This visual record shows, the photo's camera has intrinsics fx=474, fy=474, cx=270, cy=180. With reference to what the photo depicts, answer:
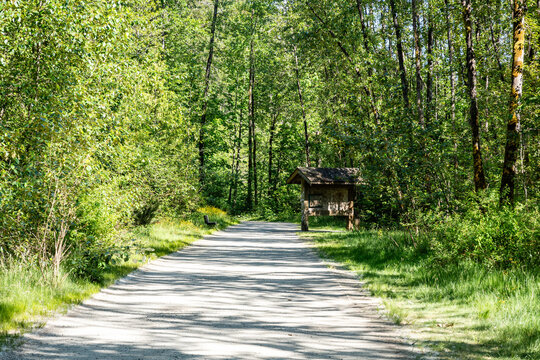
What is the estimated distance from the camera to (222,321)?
6516 mm

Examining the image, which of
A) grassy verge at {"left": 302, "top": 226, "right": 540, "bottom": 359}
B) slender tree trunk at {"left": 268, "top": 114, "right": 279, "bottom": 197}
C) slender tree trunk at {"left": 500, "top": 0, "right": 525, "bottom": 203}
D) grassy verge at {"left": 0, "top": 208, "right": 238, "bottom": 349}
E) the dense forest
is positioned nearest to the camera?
grassy verge at {"left": 302, "top": 226, "right": 540, "bottom": 359}

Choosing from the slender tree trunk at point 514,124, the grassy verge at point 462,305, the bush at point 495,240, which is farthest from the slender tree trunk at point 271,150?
the bush at point 495,240

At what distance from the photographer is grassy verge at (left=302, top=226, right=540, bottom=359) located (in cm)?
530

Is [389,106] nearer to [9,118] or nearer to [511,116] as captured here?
[511,116]

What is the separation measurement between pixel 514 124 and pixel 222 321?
29.2ft

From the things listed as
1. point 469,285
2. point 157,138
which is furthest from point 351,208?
point 469,285

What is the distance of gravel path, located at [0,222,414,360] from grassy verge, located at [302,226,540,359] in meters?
0.46

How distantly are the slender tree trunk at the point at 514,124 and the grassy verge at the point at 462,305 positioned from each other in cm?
270

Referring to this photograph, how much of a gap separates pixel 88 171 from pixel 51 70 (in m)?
2.37

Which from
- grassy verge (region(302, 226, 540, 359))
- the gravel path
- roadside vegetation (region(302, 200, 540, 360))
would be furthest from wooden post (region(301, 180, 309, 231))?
the gravel path

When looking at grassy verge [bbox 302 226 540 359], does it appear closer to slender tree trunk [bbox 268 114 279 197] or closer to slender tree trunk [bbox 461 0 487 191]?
slender tree trunk [bbox 461 0 487 191]

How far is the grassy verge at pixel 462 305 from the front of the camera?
17.4 ft

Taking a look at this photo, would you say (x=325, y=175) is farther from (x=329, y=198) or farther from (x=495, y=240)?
(x=495, y=240)

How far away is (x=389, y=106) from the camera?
16.2 metres
